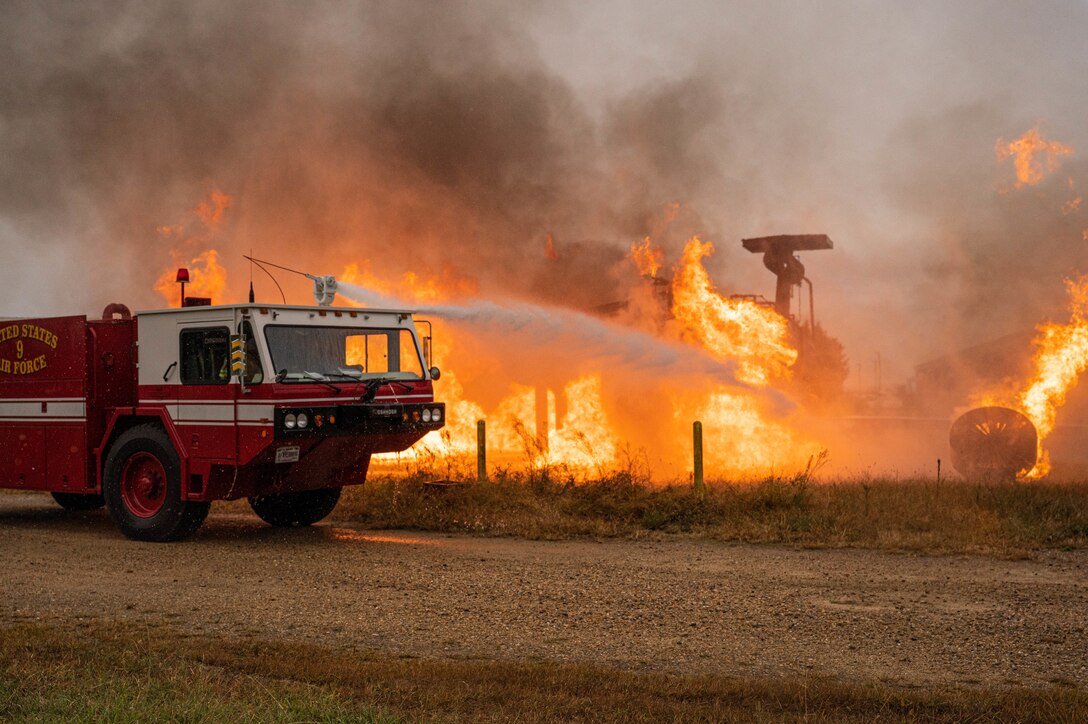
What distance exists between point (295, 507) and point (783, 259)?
48.7ft

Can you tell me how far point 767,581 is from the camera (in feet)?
29.2

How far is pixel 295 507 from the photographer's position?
1293 cm

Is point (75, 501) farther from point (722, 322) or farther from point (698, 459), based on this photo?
point (722, 322)

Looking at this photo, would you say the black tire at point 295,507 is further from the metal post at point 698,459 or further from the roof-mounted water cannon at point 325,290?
the metal post at point 698,459

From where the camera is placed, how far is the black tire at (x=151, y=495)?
11.4 meters

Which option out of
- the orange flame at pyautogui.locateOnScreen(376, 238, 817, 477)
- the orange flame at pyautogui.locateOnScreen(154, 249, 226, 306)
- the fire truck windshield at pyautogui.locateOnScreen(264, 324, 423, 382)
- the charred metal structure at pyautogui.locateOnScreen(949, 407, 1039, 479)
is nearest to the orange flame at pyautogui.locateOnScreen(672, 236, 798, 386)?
the orange flame at pyautogui.locateOnScreen(376, 238, 817, 477)

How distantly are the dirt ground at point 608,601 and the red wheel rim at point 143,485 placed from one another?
1.41 feet

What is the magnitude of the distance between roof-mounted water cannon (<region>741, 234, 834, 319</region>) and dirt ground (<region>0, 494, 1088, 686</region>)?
14.5 m

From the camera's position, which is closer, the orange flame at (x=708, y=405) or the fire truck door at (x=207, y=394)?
the fire truck door at (x=207, y=394)

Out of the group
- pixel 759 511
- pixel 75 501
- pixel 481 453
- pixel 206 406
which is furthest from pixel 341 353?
pixel 75 501

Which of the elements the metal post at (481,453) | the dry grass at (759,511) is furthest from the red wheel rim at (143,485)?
the metal post at (481,453)

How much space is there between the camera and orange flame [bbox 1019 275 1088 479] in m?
18.9

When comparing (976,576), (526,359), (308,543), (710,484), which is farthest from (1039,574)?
(526,359)

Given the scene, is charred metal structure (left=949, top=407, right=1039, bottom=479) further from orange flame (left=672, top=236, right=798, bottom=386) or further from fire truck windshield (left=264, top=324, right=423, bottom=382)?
fire truck windshield (left=264, top=324, right=423, bottom=382)
